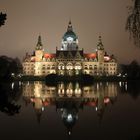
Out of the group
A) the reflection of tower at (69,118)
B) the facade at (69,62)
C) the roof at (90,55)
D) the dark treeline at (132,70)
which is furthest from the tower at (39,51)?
the reflection of tower at (69,118)

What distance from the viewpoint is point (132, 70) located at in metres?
128

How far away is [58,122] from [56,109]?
19.4 feet

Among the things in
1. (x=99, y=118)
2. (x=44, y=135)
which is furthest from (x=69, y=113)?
(x=44, y=135)

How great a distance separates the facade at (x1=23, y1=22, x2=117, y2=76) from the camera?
146500 millimetres

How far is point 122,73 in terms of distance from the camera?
14638 centimetres

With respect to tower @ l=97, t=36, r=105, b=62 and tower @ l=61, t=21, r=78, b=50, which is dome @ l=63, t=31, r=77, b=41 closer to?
tower @ l=61, t=21, r=78, b=50

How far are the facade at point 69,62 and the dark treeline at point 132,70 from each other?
4.23 metres

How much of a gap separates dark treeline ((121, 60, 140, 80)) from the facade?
423 centimetres

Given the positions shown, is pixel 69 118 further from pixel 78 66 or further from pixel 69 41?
pixel 69 41

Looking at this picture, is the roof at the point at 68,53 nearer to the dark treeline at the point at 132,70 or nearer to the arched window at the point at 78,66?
the arched window at the point at 78,66

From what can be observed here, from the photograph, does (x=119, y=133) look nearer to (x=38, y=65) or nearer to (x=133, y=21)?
(x=133, y=21)

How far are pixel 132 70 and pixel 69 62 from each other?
2832 centimetres

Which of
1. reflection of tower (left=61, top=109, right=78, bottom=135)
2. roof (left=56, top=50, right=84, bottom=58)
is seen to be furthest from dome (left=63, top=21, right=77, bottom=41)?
reflection of tower (left=61, top=109, right=78, bottom=135)

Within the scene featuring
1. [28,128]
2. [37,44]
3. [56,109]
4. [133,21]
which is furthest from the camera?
[37,44]
